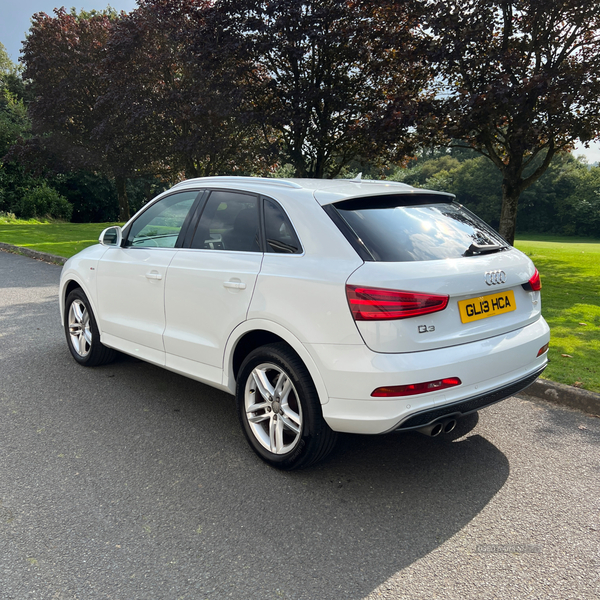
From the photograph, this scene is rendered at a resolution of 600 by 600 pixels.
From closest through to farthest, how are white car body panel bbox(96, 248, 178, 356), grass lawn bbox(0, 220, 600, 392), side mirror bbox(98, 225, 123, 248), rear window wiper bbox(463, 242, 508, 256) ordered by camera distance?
rear window wiper bbox(463, 242, 508, 256) → white car body panel bbox(96, 248, 178, 356) → side mirror bbox(98, 225, 123, 248) → grass lawn bbox(0, 220, 600, 392)

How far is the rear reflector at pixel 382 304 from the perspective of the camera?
290cm

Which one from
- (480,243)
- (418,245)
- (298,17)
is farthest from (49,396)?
(298,17)

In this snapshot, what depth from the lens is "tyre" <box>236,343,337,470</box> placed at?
3205 millimetres

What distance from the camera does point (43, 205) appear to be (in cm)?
3056

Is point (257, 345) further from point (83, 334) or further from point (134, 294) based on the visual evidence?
point (83, 334)

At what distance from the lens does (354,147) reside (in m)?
16.6

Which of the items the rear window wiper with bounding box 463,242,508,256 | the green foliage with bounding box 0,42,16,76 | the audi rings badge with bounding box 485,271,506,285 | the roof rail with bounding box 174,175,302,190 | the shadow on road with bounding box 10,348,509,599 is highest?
the green foliage with bounding box 0,42,16,76

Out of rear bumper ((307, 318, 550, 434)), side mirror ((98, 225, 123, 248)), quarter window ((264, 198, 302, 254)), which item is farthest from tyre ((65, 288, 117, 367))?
rear bumper ((307, 318, 550, 434))

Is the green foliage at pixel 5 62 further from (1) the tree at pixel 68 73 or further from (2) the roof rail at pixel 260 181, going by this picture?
(2) the roof rail at pixel 260 181

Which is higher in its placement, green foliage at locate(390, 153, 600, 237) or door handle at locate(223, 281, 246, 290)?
green foliage at locate(390, 153, 600, 237)

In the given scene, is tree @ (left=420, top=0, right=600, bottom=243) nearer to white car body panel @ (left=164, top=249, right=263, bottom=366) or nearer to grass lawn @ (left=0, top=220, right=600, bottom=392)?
grass lawn @ (left=0, top=220, right=600, bottom=392)

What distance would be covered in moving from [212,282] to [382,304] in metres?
1.35

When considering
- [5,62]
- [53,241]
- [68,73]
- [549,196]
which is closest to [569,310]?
[53,241]

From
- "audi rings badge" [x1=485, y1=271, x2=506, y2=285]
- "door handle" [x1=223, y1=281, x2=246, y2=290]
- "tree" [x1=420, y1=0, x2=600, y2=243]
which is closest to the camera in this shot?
"audi rings badge" [x1=485, y1=271, x2=506, y2=285]
